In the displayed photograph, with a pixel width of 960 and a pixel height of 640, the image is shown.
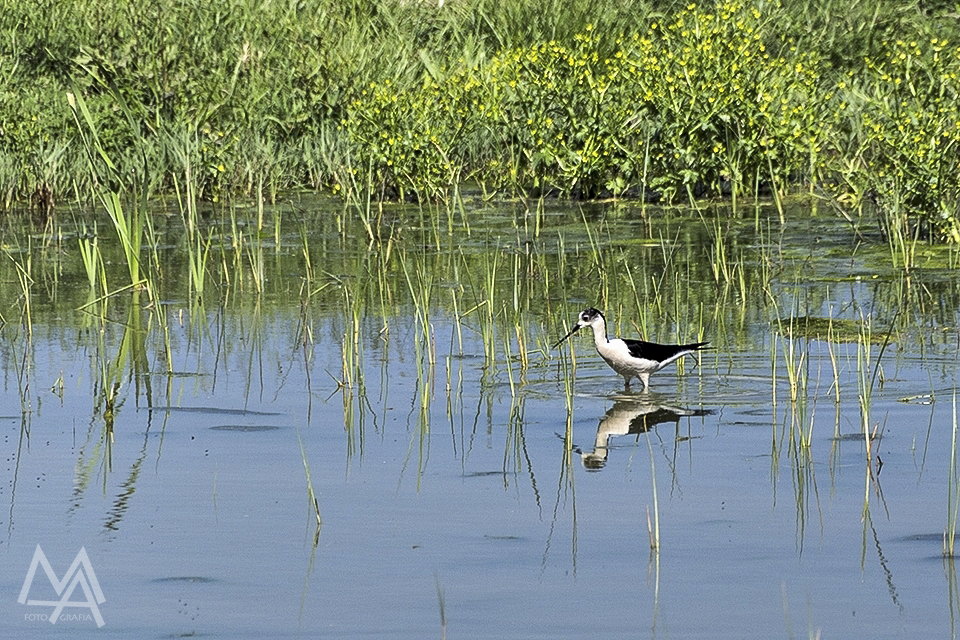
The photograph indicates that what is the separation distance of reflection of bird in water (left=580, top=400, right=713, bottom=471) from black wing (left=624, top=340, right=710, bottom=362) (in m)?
0.24

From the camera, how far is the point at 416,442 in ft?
19.5

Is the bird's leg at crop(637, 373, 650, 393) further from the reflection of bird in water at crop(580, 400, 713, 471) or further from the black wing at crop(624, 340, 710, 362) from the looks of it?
the reflection of bird in water at crop(580, 400, 713, 471)

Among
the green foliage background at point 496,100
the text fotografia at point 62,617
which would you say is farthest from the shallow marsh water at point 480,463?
the green foliage background at point 496,100

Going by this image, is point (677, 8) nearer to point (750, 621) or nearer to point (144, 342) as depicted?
point (144, 342)

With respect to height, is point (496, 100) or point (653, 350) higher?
point (496, 100)

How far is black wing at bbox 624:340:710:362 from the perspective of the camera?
6.93m

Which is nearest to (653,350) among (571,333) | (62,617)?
(571,333)

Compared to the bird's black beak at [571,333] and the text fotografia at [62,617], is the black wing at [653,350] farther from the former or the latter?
the text fotografia at [62,617]

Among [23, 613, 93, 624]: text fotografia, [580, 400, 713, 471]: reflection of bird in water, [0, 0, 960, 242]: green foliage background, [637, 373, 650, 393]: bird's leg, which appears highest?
[0, 0, 960, 242]: green foliage background

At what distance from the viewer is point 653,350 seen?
276 inches

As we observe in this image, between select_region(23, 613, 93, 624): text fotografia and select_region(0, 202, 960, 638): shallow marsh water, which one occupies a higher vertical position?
select_region(0, 202, 960, 638): shallow marsh water
